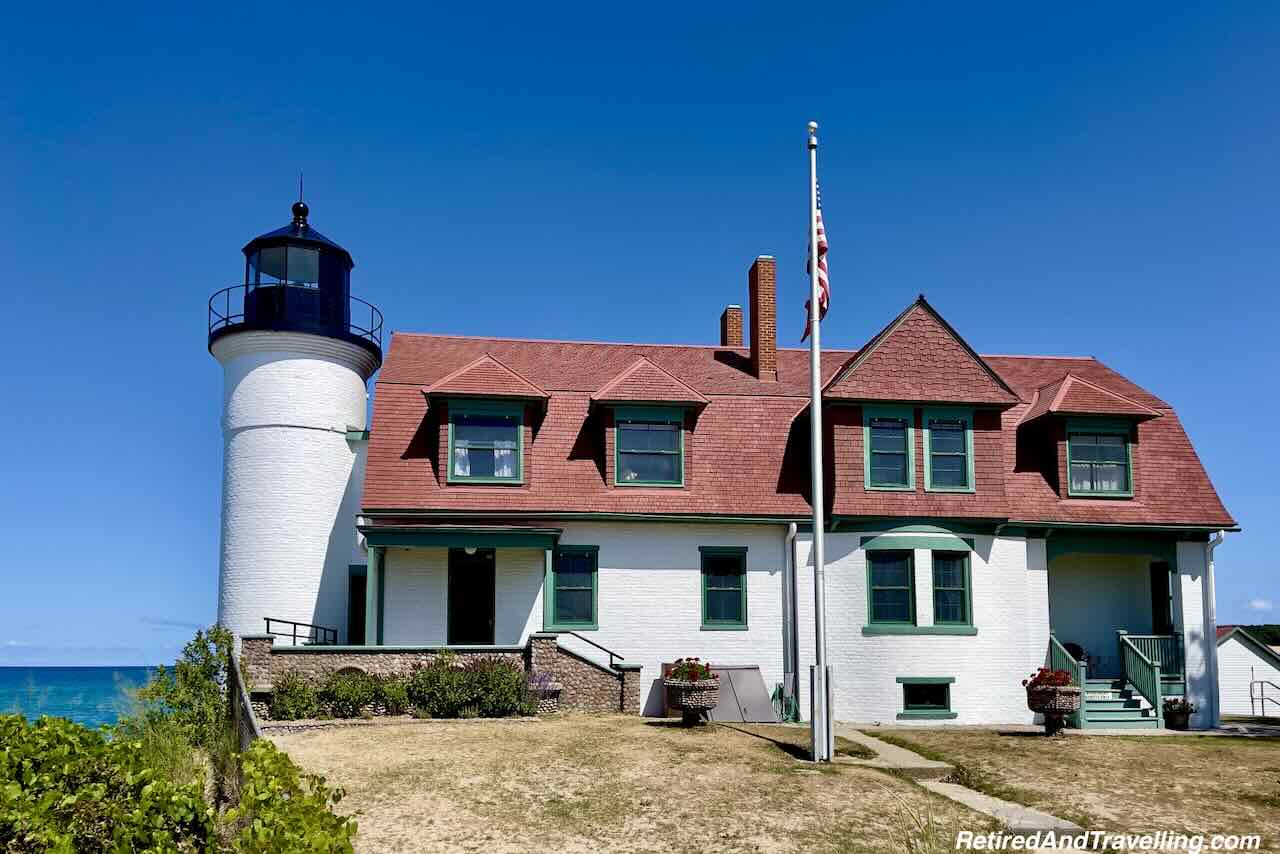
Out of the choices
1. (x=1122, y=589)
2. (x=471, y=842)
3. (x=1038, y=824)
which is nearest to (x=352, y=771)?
(x=471, y=842)

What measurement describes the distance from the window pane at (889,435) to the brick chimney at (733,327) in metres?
6.20

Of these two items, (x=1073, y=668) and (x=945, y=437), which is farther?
(x=945, y=437)

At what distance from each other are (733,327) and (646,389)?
5.62 meters

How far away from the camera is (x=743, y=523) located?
76.6 feet

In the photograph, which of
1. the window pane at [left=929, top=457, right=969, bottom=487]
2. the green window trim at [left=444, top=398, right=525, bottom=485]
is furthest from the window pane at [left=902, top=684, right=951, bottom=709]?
the green window trim at [left=444, top=398, right=525, bottom=485]

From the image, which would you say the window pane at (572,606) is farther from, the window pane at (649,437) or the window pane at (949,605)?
the window pane at (949,605)

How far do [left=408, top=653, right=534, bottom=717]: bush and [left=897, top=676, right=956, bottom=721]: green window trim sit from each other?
789cm

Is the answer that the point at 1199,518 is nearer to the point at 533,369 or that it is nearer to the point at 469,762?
the point at 533,369

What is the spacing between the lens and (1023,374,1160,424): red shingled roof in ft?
79.0

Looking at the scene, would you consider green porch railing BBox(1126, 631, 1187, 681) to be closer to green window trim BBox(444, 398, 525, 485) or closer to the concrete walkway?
the concrete walkway

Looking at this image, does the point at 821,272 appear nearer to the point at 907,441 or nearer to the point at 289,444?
the point at 907,441

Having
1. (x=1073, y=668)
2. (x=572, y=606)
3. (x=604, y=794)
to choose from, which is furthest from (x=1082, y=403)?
(x=604, y=794)

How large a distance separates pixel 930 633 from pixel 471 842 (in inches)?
537

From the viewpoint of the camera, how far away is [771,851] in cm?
1108
